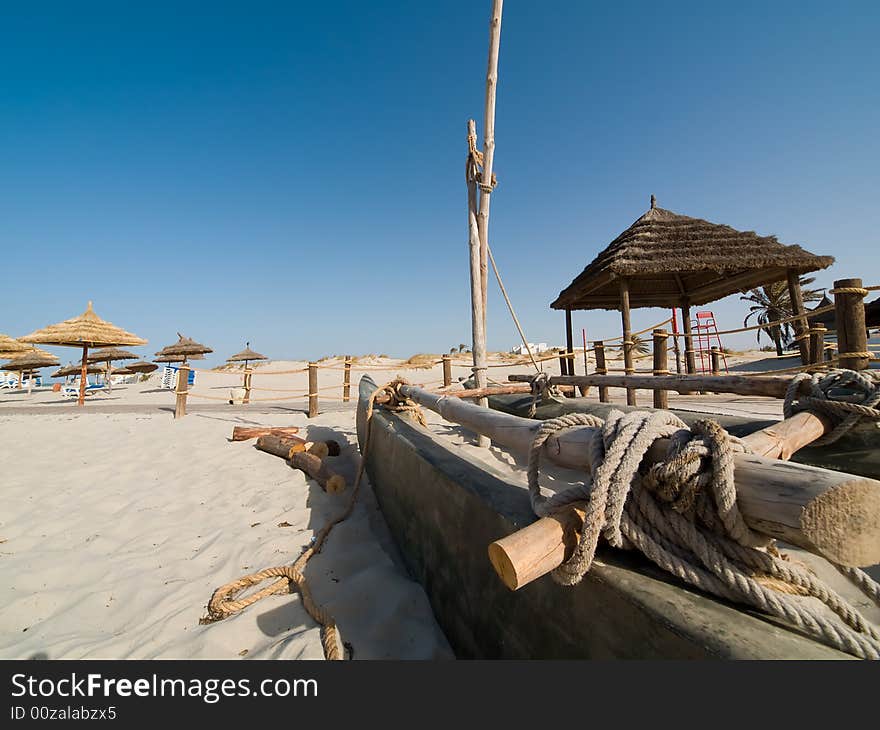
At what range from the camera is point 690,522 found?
82 centimetres

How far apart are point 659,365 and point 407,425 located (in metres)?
4.18

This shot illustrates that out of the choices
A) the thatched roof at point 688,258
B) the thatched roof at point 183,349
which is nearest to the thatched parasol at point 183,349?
the thatched roof at point 183,349

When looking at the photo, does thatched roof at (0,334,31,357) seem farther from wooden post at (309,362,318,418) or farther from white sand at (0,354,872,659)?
white sand at (0,354,872,659)

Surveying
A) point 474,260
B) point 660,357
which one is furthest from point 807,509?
point 660,357

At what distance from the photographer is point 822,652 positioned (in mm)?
645

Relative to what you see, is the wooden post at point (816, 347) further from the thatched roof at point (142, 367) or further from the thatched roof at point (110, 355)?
the thatched roof at point (142, 367)

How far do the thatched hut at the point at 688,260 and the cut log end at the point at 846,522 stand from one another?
18.2ft

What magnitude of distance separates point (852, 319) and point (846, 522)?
3.35 m

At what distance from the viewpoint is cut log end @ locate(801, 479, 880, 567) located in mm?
645

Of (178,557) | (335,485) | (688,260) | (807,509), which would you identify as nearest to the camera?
(807,509)

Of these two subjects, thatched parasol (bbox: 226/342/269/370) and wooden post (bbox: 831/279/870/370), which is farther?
thatched parasol (bbox: 226/342/269/370)

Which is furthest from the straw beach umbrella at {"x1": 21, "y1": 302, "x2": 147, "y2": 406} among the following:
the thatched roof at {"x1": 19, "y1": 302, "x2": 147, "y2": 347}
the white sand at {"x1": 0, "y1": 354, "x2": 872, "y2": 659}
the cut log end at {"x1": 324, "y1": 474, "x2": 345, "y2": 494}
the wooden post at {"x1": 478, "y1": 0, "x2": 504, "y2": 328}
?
the wooden post at {"x1": 478, "y1": 0, "x2": 504, "y2": 328}

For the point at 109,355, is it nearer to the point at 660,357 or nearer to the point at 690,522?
the point at 660,357

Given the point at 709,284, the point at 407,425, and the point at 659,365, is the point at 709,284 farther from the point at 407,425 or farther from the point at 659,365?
the point at 407,425
